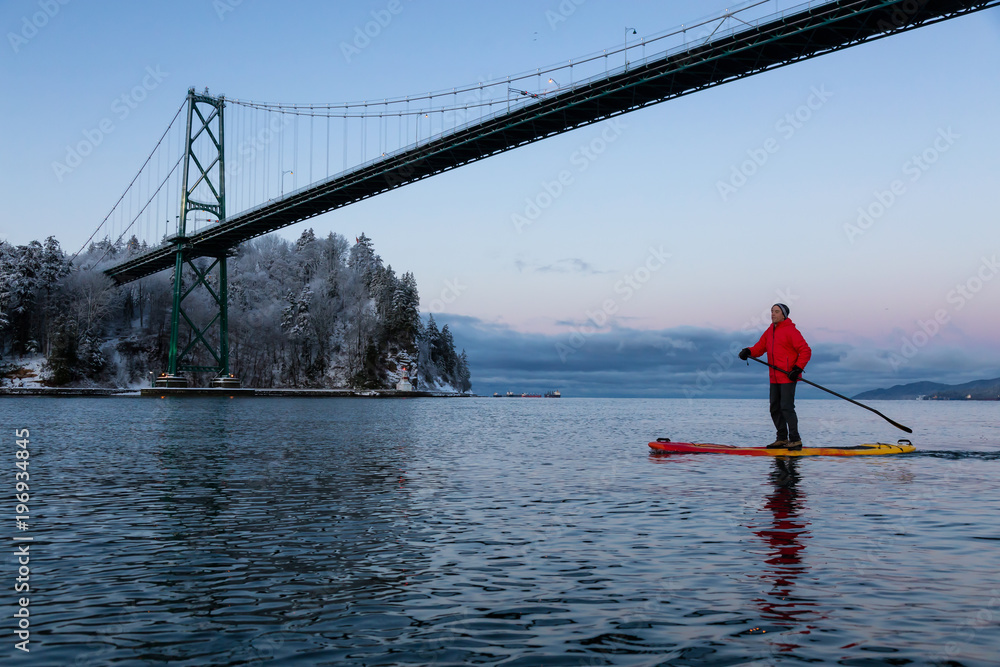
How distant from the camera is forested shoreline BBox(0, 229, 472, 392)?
99.9m

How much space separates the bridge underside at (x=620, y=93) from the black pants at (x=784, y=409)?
26.9 meters

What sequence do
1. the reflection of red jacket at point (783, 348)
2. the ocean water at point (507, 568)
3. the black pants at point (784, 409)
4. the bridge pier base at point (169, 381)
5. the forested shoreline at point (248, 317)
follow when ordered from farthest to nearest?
the forested shoreline at point (248, 317) < the bridge pier base at point (169, 381) < the black pants at point (784, 409) < the reflection of red jacket at point (783, 348) < the ocean water at point (507, 568)

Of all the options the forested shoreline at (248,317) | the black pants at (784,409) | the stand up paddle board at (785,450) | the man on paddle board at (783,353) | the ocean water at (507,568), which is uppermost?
the forested shoreline at (248,317)

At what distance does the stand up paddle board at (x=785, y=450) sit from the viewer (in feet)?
62.0

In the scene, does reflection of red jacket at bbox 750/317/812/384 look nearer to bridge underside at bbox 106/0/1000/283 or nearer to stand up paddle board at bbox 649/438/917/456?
stand up paddle board at bbox 649/438/917/456

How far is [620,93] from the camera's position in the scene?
1923 inches

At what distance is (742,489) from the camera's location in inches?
545

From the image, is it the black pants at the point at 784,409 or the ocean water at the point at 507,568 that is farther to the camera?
the black pants at the point at 784,409

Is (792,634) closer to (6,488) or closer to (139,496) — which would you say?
(139,496)

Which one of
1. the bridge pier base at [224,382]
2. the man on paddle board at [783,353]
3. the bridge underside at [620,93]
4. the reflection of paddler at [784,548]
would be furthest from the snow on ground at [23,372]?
the reflection of paddler at [784,548]

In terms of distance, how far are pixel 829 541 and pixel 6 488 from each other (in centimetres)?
1336

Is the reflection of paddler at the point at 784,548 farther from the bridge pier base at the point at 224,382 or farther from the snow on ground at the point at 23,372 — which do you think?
the snow on ground at the point at 23,372

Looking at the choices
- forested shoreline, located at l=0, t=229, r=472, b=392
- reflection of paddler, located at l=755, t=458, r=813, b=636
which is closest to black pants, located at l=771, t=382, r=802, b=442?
reflection of paddler, located at l=755, t=458, r=813, b=636

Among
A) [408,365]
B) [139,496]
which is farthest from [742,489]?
[408,365]
